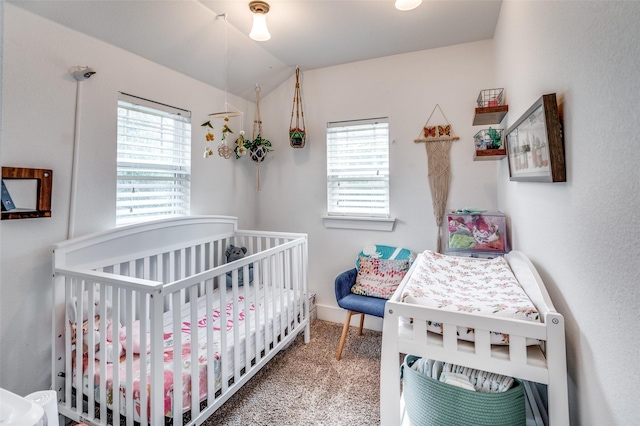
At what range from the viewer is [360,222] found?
290cm

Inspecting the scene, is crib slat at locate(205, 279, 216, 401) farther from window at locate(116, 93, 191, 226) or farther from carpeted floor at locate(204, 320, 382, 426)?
window at locate(116, 93, 191, 226)

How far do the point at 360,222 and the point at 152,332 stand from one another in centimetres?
188

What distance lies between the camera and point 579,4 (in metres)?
1.03

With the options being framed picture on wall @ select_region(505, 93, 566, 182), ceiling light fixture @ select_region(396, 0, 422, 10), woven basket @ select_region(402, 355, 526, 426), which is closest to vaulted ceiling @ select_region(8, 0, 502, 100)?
ceiling light fixture @ select_region(396, 0, 422, 10)

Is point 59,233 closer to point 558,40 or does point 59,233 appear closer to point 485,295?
point 485,295

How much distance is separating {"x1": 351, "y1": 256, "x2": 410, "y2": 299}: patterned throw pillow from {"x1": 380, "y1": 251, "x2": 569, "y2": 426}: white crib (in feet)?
3.87

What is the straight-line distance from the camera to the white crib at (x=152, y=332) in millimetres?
1442

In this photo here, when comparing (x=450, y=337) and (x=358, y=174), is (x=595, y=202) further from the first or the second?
(x=358, y=174)

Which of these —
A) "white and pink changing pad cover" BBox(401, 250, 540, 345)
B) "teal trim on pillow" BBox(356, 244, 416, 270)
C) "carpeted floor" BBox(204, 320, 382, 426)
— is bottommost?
"carpeted floor" BBox(204, 320, 382, 426)

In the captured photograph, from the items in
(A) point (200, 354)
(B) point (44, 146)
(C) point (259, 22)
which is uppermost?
(C) point (259, 22)

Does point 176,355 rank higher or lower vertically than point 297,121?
lower

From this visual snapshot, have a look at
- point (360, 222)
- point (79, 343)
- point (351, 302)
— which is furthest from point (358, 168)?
point (79, 343)

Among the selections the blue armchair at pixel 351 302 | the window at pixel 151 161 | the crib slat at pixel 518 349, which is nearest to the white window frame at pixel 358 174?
the blue armchair at pixel 351 302

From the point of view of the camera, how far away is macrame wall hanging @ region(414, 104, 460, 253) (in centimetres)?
260
